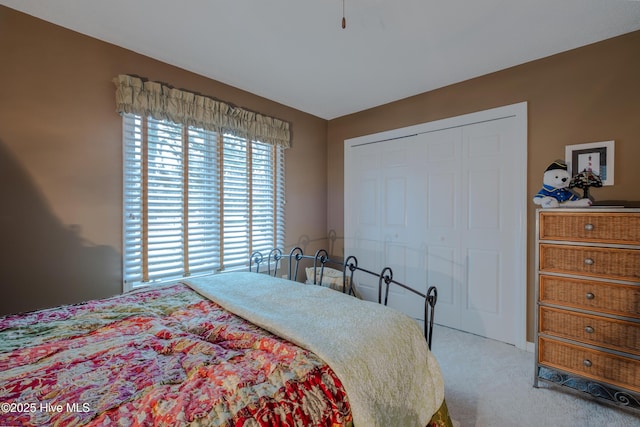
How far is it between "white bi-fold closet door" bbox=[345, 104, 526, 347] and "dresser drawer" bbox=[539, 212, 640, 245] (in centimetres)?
54

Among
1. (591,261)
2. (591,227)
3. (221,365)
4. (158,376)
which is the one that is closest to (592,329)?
(591,261)

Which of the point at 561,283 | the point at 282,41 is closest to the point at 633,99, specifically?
the point at 561,283

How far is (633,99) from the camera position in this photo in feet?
6.63

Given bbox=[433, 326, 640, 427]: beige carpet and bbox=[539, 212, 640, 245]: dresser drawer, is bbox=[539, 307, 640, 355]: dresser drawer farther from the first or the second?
bbox=[539, 212, 640, 245]: dresser drawer

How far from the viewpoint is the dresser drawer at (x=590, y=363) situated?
168 cm

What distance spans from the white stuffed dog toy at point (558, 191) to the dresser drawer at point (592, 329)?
762mm

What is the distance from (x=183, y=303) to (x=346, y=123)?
3.10m

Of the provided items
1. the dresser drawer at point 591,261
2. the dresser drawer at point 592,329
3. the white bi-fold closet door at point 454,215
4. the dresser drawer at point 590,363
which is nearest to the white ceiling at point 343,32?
the white bi-fold closet door at point 454,215

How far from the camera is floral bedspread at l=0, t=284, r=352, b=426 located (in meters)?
0.72

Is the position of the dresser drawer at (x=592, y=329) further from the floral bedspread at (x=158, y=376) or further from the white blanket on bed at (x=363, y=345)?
the floral bedspread at (x=158, y=376)

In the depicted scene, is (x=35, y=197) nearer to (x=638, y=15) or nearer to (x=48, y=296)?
(x=48, y=296)

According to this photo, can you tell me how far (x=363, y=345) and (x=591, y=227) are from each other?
1.81 meters

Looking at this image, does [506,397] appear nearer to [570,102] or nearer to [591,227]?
[591,227]

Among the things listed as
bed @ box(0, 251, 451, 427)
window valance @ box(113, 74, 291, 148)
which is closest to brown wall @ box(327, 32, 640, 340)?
window valance @ box(113, 74, 291, 148)
